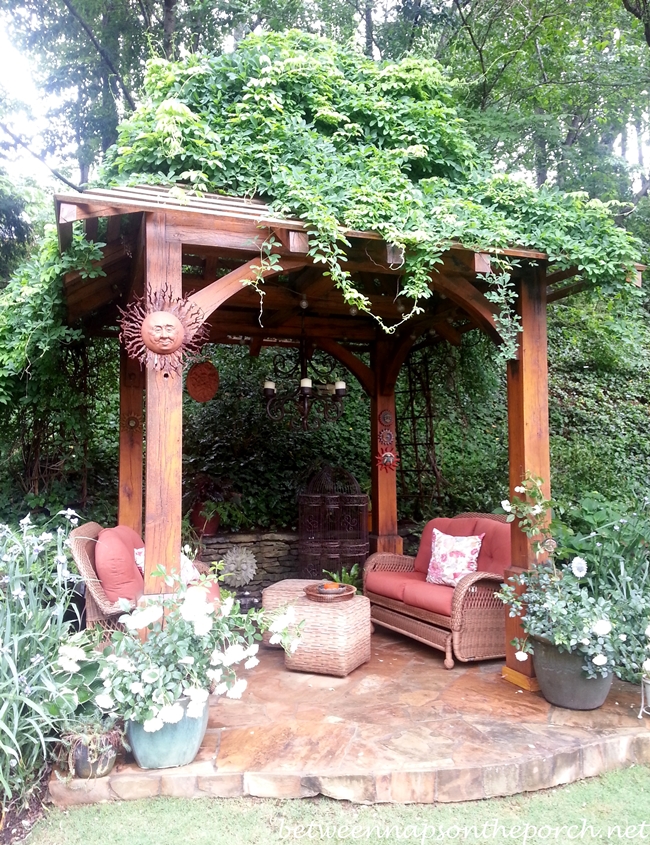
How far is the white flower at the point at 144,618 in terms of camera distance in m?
2.39

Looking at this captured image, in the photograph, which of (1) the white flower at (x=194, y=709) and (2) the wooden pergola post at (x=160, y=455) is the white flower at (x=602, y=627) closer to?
(1) the white flower at (x=194, y=709)

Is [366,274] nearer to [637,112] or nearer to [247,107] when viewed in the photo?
[247,107]

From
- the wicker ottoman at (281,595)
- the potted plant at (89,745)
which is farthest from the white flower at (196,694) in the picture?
the wicker ottoman at (281,595)

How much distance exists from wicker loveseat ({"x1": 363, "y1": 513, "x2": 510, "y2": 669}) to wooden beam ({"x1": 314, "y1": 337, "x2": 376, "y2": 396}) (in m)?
1.49

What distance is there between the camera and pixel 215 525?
18.9ft

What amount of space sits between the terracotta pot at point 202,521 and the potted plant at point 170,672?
10.2 feet

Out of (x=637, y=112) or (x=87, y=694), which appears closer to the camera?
(x=87, y=694)

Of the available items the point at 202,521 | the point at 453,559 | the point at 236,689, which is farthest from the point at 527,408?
the point at 202,521

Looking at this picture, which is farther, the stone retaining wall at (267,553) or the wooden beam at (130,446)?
the stone retaining wall at (267,553)

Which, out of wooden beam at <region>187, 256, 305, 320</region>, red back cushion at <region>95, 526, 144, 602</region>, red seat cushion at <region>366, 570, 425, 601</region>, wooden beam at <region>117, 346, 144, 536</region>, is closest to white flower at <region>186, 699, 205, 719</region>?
red back cushion at <region>95, 526, 144, 602</region>

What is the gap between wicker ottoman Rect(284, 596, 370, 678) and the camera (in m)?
3.62

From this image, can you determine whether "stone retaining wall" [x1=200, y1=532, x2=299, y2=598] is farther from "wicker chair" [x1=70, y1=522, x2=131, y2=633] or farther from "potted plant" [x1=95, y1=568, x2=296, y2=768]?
"potted plant" [x1=95, y1=568, x2=296, y2=768]

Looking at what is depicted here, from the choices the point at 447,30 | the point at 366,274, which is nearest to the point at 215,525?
the point at 366,274

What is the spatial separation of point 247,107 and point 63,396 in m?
2.49
